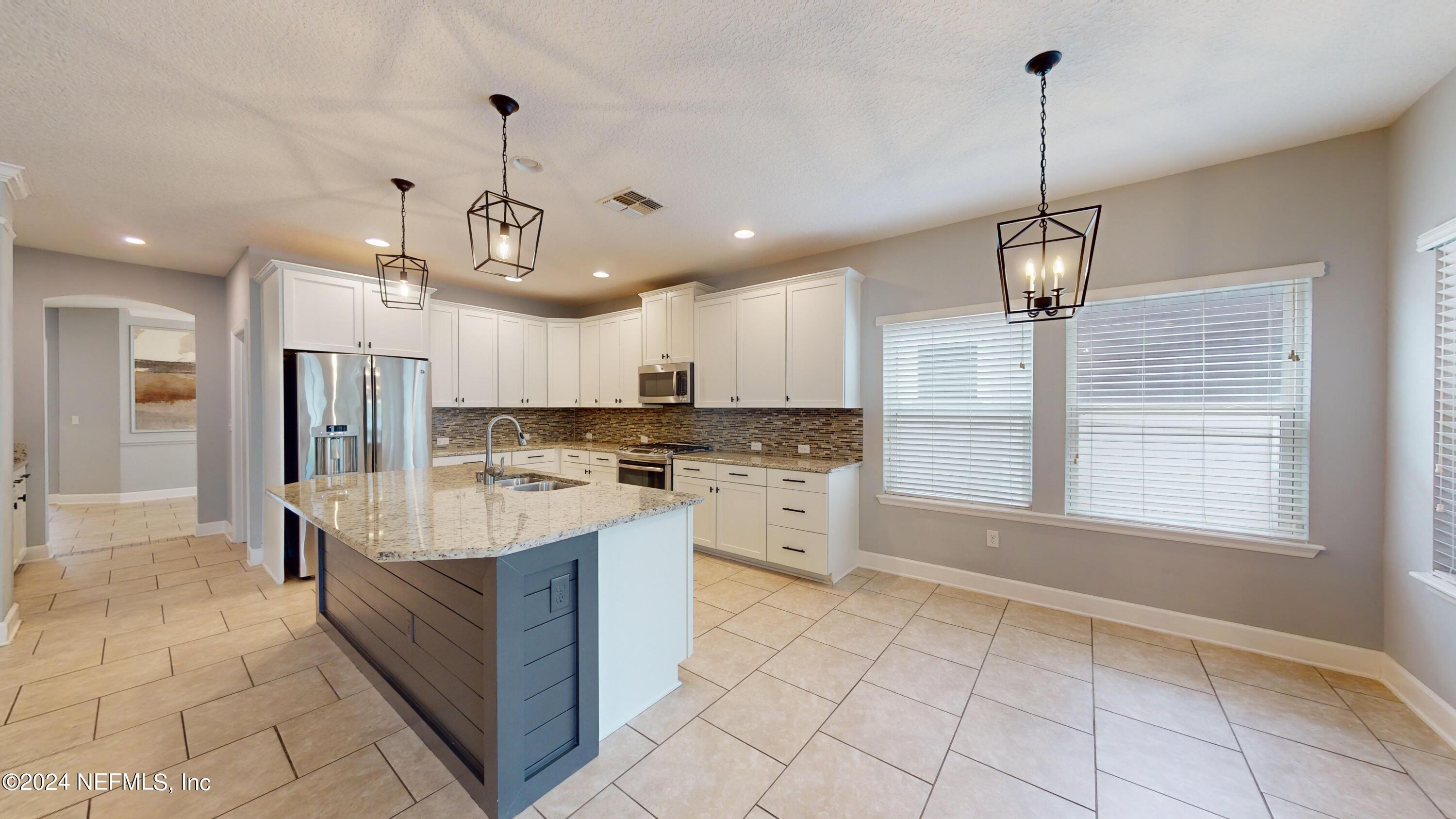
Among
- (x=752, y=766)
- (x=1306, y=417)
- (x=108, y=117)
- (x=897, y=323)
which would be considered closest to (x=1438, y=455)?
(x=1306, y=417)

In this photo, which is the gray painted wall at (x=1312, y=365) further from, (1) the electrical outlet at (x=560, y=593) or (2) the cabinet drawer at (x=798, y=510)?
(1) the electrical outlet at (x=560, y=593)

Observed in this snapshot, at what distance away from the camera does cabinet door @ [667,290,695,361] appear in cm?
470

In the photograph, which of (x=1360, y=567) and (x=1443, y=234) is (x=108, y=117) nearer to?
(x=1443, y=234)

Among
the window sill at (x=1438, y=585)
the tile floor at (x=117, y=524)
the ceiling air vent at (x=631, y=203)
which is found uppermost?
the ceiling air vent at (x=631, y=203)

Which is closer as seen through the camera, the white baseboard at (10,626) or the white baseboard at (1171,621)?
the white baseboard at (1171,621)

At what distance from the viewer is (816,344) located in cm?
387

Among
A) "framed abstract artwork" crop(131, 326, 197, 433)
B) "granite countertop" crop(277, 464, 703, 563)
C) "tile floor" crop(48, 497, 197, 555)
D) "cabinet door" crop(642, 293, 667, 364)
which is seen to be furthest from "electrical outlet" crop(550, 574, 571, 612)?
"framed abstract artwork" crop(131, 326, 197, 433)

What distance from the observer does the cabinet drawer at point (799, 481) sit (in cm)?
353

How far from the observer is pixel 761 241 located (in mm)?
3922

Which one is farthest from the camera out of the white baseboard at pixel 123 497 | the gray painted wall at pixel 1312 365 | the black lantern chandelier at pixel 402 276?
the white baseboard at pixel 123 497

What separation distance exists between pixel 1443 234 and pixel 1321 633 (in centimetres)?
188

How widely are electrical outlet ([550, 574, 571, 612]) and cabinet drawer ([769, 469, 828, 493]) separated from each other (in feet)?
7.05

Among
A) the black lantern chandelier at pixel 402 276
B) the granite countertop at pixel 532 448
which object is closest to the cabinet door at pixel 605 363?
the granite countertop at pixel 532 448

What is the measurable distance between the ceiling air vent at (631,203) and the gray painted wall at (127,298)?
448cm
